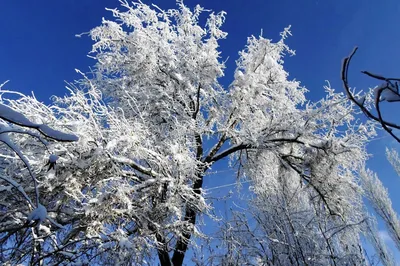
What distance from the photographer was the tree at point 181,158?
412 cm

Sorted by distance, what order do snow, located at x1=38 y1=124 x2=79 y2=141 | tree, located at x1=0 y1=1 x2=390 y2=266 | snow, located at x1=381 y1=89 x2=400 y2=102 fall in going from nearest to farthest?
snow, located at x1=381 y1=89 x2=400 y2=102, snow, located at x1=38 y1=124 x2=79 y2=141, tree, located at x1=0 y1=1 x2=390 y2=266

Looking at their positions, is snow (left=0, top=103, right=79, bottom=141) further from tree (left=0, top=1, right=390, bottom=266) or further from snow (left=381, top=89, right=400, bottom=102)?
tree (left=0, top=1, right=390, bottom=266)

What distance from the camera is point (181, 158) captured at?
5.22 metres

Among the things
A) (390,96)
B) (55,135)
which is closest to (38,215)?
(55,135)

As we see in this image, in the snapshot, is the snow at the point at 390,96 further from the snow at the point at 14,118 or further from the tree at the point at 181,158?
the tree at the point at 181,158

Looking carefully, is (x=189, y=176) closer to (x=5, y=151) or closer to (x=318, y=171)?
(x=5, y=151)

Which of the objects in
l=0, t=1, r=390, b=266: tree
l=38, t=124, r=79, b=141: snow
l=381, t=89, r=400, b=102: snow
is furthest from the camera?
l=0, t=1, r=390, b=266: tree

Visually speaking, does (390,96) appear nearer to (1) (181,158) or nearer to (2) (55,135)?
(2) (55,135)

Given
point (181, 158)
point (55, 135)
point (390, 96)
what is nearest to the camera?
point (390, 96)

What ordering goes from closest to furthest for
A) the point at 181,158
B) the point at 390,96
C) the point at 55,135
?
the point at 390,96 < the point at 55,135 < the point at 181,158

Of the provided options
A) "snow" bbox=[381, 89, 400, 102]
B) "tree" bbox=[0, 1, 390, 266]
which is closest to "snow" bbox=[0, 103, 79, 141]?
"snow" bbox=[381, 89, 400, 102]

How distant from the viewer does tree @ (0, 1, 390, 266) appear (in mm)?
4117

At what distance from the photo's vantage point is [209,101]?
827 centimetres

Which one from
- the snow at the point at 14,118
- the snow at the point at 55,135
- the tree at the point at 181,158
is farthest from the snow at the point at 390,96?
the tree at the point at 181,158
